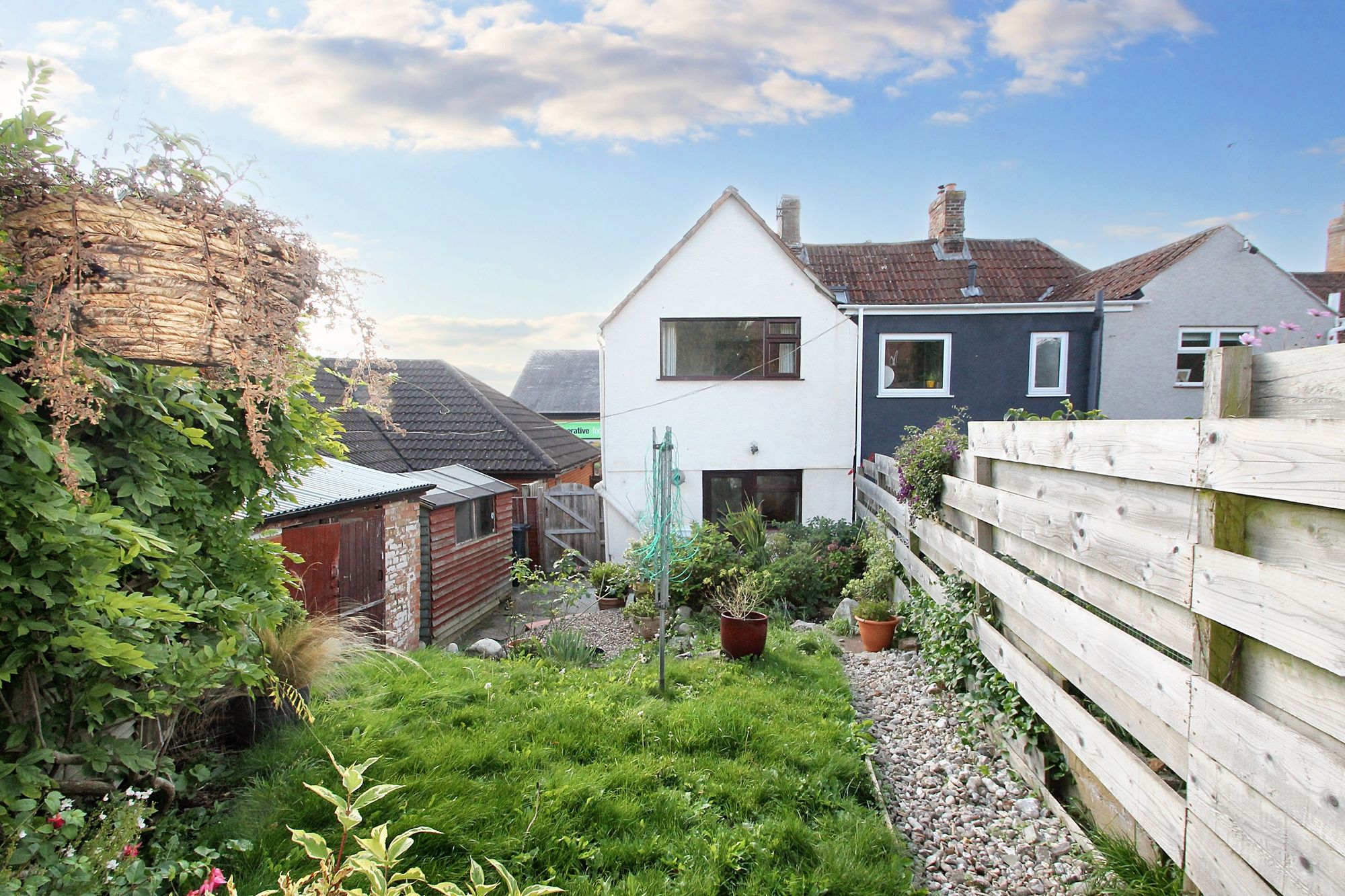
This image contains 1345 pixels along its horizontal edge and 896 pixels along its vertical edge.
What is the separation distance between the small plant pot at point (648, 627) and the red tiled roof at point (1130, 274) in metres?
10.8

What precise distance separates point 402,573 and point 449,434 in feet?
21.6

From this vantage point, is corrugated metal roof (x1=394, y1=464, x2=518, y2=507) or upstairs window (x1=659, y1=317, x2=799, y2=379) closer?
corrugated metal roof (x1=394, y1=464, x2=518, y2=507)

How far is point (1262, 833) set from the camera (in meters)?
1.98

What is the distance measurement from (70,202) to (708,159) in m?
11.2

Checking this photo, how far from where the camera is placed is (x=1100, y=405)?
12852 mm

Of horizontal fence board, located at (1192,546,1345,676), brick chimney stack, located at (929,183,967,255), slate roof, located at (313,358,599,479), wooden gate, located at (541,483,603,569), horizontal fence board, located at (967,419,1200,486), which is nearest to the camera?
horizontal fence board, located at (1192,546,1345,676)

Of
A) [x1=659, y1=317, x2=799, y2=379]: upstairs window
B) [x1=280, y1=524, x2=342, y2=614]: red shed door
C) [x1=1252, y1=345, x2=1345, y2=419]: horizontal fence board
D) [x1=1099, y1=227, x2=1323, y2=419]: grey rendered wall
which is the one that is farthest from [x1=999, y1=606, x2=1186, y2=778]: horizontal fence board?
[x1=1099, y1=227, x2=1323, y2=419]: grey rendered wall

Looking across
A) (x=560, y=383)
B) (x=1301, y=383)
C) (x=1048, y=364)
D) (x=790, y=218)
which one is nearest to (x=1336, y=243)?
(x=1048, y=364)

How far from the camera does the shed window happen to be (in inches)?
436

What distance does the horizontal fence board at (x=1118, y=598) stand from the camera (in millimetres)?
2428

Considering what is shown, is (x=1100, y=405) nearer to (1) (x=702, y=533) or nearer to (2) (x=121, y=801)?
(1) (x=702, y=533)

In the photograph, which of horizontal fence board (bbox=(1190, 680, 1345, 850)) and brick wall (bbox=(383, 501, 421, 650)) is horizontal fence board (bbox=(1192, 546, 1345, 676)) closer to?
horizontal fence board (bbox=(1190, 680, 1345, 850))

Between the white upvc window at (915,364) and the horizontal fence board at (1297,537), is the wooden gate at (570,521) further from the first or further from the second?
the horizontal fence board at (1297,537)

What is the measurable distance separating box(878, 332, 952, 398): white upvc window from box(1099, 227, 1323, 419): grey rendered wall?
2.98m
